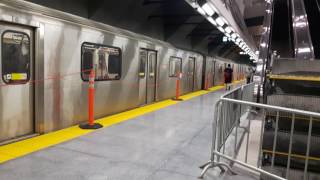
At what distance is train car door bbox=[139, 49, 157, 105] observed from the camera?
855cm

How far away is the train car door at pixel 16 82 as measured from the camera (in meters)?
4.08

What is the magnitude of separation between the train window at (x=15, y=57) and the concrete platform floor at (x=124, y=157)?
129 cm

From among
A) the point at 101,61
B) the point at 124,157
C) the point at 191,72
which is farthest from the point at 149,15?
the point at 124,157

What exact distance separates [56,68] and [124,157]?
2245 mm

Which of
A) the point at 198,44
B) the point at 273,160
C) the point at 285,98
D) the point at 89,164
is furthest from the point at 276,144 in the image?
the point at 198,44

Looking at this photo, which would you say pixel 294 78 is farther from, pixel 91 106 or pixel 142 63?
pixel 142 63

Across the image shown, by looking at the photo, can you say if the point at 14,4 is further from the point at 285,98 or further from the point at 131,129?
the point at 285,98

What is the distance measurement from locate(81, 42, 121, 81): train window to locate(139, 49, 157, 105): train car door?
160 centimetres

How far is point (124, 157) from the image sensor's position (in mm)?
3941

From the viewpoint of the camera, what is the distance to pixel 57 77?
5.00 meters

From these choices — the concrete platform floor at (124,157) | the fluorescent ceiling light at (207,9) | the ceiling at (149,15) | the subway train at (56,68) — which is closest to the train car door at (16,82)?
the subway train at (56,68)

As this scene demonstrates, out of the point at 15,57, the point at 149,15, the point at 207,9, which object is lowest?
the point at 15,57

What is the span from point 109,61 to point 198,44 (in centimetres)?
1046

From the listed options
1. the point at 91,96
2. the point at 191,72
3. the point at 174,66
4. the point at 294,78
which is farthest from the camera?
the point at 191,72
